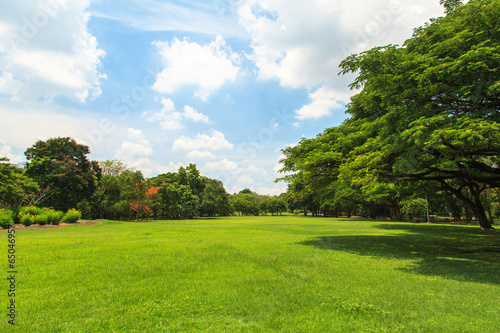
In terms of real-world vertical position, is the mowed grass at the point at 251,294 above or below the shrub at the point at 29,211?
below

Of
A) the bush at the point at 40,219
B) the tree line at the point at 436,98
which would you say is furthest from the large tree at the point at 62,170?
the tree line at the point at 436,98

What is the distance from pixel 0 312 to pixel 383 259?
11.1 meters

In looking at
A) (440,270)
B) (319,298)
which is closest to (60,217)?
(319,298)

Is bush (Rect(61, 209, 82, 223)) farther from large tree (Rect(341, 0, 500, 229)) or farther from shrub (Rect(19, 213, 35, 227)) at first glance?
large tree (Rect(341, 0, 500, 229))

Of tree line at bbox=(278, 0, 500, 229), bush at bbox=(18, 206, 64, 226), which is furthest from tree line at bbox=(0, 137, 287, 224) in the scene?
tree line at bbox=(278, 0, 500, 229)

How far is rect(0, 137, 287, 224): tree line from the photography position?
89.8 ft

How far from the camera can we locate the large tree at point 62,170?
34.1 m

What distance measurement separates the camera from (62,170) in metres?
35.2

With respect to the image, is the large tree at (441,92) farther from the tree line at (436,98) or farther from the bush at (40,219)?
the bush at (40,219)

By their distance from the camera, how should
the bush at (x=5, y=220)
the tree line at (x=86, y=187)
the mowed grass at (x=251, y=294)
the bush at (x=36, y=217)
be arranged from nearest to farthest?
the mowed grass at (x=251, y=294)
the bush at (x=5, y=220)
the bush at (x=36, y=217)
the tree line at (x=86, y=187)

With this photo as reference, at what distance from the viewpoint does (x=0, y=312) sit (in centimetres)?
448

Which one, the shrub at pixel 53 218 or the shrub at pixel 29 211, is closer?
the shrub at pixel 29 211

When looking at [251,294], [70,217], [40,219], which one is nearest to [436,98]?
[251,294]

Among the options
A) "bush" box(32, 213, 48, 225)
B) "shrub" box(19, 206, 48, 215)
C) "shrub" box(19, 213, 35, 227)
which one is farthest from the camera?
"shrub" box(19, 206, 48, 215)
